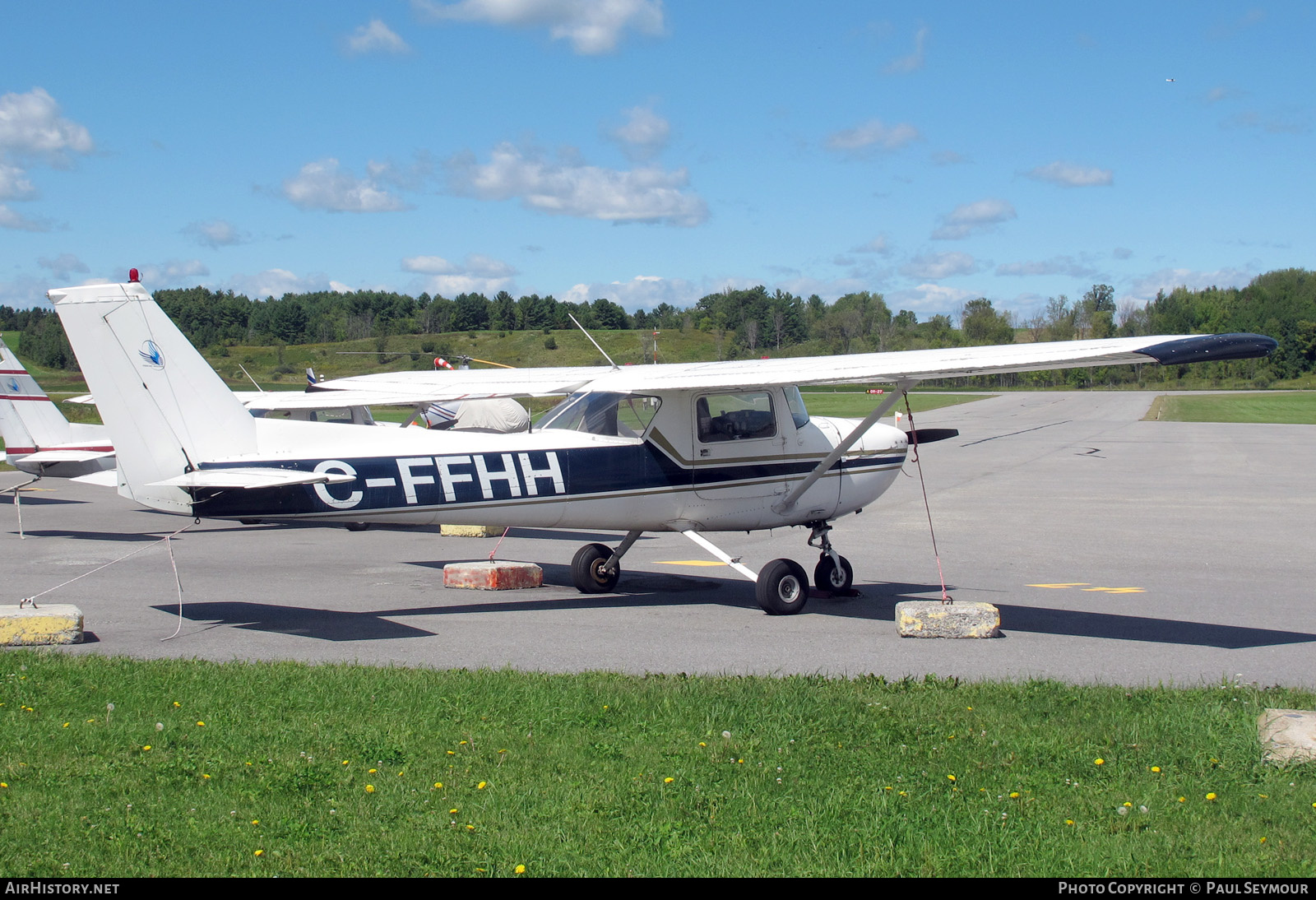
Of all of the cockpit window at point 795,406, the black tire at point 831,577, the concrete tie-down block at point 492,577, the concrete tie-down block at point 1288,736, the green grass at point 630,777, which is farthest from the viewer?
the concrete tie-down block at point 492,577

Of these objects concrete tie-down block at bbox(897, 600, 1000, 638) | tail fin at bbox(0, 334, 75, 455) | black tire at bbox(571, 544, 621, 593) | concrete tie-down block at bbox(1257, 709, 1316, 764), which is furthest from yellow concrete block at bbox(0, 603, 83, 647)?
tail fin at bbox(0, 334, 75, 455)

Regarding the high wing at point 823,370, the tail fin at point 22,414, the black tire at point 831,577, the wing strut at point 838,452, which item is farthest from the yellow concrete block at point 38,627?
the tail fin at point 22,414

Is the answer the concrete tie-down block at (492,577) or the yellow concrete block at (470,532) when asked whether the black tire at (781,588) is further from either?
the yellow concrete block at (470,532)

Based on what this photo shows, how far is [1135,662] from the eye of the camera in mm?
8203

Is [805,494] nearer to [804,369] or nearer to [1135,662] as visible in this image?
[804,369]

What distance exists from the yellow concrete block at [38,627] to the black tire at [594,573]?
4.79m

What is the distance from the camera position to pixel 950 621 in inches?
358

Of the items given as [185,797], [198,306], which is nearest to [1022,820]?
[185,797]

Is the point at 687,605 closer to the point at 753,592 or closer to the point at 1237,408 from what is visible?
the point at 753,592

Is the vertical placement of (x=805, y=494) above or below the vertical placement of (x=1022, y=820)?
above

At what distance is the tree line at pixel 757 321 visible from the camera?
3794 inches
